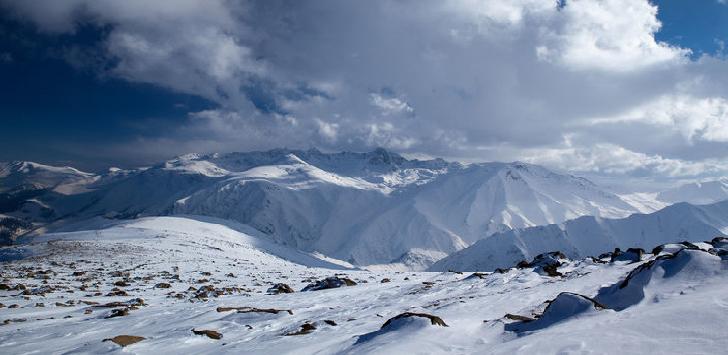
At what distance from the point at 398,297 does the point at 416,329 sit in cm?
886

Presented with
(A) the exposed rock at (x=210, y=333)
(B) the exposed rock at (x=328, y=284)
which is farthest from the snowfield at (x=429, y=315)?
(B) the exposed rock at (x=328, y=284)

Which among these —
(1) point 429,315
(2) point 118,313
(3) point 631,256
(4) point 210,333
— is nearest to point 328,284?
(2) point 118,313

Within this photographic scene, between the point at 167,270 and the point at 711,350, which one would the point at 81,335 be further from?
the point at 167,270

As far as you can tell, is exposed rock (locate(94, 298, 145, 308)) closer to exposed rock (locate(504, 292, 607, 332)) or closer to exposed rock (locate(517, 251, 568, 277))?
exposed rock (locate(504, 292, 607, 332))

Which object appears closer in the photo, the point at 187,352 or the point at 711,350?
the point at 711,350

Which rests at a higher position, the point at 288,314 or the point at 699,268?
the point at 699,268

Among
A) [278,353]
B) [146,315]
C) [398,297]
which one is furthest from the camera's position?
[398,297]

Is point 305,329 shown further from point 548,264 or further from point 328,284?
point 548,264

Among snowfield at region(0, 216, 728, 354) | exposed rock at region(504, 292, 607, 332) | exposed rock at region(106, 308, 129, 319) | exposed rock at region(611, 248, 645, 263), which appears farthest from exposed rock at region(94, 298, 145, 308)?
exposed rock at region(611, 248, 645, 263)

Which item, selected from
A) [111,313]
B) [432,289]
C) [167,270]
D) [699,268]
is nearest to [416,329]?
[699,268]

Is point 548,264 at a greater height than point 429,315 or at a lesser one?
lesser

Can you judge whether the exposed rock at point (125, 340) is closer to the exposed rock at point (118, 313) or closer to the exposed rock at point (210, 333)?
the exposed rock at point (210, 333)

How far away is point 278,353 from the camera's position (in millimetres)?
9742

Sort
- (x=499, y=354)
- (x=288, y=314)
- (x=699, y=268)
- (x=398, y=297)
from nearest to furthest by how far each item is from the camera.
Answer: (x=499, y=354)
(x=699, y=268)
(x=288, y=314)
(x=398, y=297)
